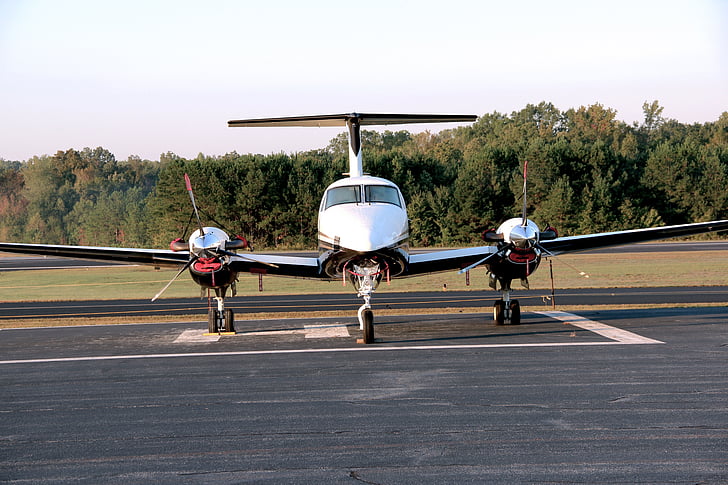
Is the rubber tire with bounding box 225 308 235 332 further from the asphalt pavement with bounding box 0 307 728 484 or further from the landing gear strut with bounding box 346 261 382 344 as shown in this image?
the landing gear strut with bounding box 346 261 382 344

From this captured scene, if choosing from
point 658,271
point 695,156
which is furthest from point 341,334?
point 695,156

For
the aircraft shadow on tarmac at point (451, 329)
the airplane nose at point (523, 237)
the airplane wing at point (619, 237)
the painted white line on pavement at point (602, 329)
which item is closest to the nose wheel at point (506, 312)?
the aircraft shadow on tarmac at point (451, 329)

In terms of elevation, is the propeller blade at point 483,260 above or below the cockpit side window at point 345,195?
below

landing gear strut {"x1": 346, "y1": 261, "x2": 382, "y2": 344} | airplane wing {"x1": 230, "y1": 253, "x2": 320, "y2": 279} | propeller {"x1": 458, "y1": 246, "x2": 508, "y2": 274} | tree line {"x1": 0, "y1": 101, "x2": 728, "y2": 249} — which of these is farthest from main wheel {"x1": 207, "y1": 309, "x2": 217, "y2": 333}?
tree line {"x1": 0, "y1": 101, "x2": 728, "y2": 249}

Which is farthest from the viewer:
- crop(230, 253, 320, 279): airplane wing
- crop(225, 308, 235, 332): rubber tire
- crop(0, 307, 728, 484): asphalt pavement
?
crop(225, 308, 235, 332): rubber tire

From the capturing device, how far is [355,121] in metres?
20.8

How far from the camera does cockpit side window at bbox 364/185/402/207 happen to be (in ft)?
58.0

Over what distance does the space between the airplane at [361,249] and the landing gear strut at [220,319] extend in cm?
3

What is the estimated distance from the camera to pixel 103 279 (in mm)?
43062

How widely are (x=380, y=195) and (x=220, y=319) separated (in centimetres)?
540

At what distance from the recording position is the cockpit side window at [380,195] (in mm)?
17672

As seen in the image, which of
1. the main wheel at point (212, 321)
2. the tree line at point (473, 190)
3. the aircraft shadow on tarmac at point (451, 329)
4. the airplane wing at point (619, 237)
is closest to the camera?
the aircraft shadow on tarmac at point (451, 329)

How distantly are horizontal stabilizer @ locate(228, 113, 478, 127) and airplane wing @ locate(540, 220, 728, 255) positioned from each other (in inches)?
177

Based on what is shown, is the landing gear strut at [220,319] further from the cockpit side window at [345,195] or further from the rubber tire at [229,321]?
the cockpit side window at [345,195]
